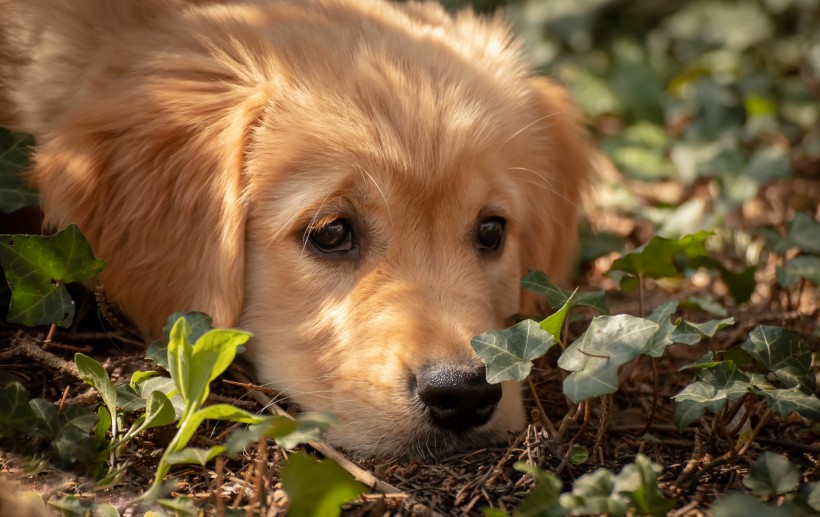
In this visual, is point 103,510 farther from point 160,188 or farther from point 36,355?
point 160,188

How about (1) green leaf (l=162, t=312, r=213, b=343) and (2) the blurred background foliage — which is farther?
(2) the blurred background foliage

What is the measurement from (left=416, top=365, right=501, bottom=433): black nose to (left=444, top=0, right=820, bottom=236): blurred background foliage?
2.22 m

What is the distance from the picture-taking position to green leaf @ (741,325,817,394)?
2.65m

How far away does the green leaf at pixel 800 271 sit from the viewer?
3.35 m

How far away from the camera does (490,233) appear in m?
3.41

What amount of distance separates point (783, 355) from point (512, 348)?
839 mm

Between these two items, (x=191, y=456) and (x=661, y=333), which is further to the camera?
(x=661, y=333)

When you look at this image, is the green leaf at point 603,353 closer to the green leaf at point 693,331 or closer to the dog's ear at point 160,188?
the green leaf at point 693,331

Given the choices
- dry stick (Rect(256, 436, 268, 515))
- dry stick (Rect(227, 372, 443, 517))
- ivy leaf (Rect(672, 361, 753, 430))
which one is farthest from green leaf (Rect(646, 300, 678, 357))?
dry stick (Rect(256, 436, 268, 515))

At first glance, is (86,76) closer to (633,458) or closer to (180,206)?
(180,206)

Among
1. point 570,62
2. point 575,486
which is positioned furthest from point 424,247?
point 570,62

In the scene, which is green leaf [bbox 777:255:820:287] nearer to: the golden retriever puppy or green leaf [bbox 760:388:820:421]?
green leaf [bbox 760:388:820:421]

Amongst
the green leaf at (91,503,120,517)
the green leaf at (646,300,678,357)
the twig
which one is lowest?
the green leaf at (91,503,120,517)

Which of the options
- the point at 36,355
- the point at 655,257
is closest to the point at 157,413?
the point at 36,355
